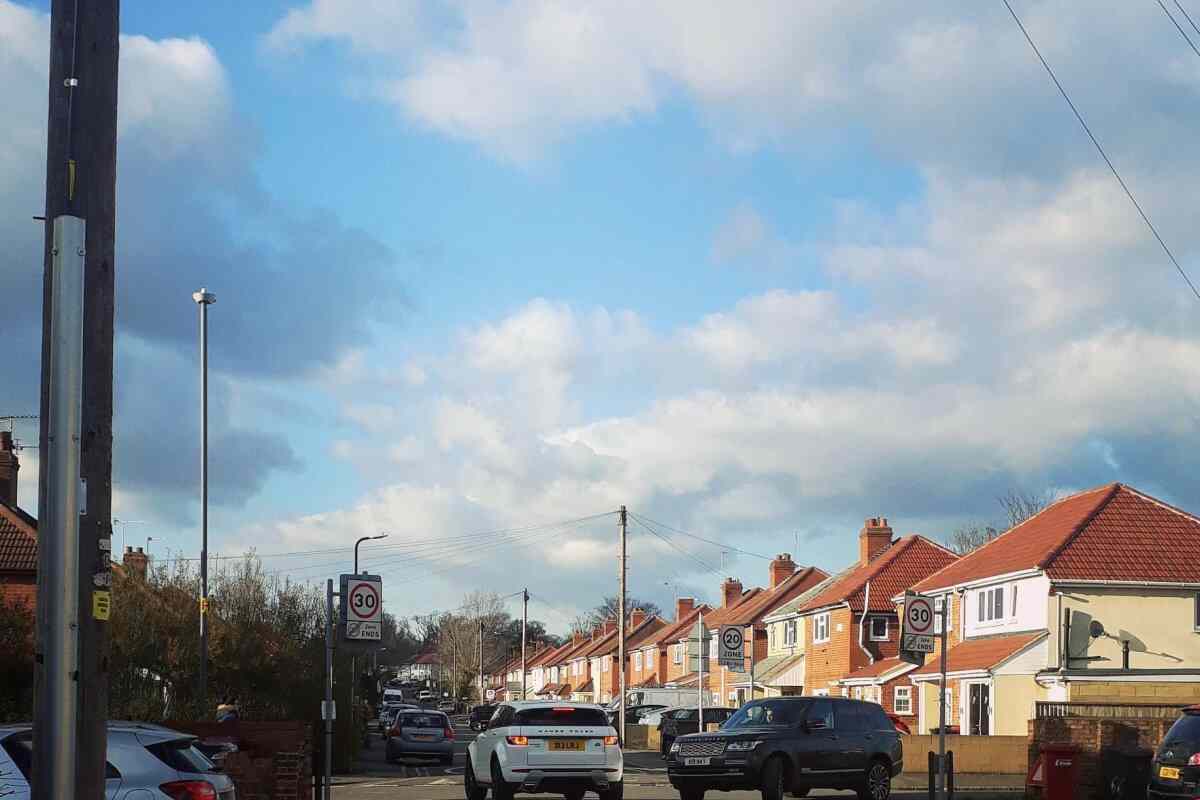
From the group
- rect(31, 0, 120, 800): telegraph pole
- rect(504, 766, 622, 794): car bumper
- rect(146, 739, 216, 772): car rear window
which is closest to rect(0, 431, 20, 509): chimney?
rect(504, 766, 622, 794): car bumper

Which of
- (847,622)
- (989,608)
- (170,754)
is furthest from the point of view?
(847,622)

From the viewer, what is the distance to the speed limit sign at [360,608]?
19.3 metres

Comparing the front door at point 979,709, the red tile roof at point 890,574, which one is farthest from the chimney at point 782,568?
the front door at point 979,709

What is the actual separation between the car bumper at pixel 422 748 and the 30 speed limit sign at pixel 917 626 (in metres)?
23.6

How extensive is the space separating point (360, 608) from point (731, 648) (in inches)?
677

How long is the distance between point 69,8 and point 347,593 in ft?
42.6

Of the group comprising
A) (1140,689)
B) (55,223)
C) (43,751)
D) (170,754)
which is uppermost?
(55,223)

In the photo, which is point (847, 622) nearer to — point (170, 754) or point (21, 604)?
point (21, 604)

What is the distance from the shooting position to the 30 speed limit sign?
65.5ft

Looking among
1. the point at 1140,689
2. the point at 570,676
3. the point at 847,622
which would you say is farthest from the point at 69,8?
the point at 570,676

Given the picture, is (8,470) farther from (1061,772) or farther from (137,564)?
(1061,772)

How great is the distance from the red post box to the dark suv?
2524 millimetres

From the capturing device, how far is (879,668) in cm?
5350

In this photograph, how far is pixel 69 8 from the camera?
7.21m
